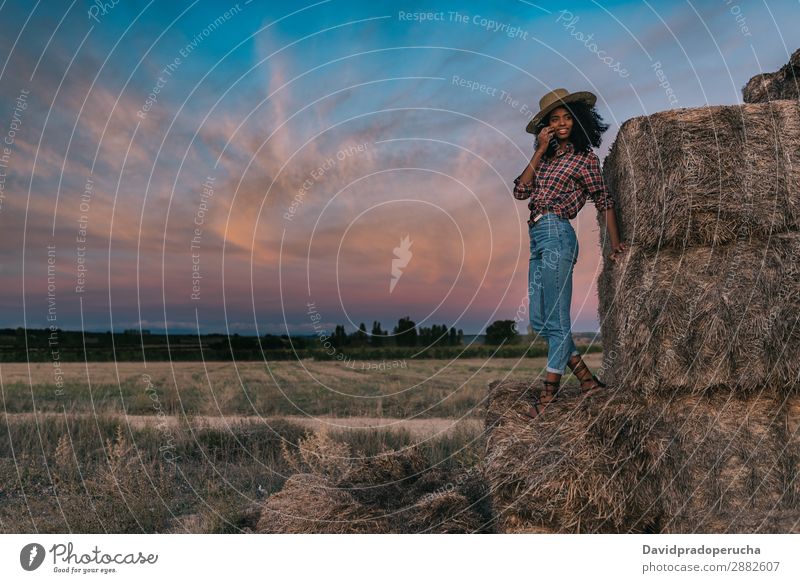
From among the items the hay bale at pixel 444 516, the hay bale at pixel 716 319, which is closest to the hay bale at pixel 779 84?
the hay bale at pixel 716 319

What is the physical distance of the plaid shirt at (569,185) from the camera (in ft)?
20.5

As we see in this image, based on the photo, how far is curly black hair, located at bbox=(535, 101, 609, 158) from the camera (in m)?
6.50

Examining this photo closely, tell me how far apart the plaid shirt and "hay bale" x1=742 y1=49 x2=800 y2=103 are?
4258mm

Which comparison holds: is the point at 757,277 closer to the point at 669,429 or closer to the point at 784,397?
the point at 784,397

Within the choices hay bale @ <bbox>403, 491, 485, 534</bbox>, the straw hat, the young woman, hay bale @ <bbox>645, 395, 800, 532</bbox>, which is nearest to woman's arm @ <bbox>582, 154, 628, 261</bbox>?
the young woman

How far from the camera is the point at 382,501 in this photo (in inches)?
279

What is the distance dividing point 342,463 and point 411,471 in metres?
1.00

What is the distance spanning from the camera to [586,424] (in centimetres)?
582

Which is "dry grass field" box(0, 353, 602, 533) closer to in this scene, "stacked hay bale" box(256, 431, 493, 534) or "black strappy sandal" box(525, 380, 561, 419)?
"stacked hay bale" box(256, 431, 493, 534)

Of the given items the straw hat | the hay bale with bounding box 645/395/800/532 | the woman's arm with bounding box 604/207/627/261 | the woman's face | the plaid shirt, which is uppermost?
the straw hat

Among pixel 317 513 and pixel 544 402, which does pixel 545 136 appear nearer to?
pixel 544 402

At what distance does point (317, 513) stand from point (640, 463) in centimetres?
322
